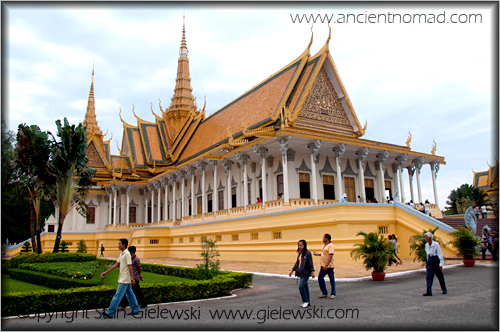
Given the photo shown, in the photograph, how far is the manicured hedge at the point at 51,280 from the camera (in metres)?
9.19

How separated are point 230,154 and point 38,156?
9450 mm

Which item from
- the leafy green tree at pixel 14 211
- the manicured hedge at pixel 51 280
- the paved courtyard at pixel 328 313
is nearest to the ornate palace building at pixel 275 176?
the leafy green tree at pixel 14 211

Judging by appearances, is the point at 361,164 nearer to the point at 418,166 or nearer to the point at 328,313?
the point at 418,166

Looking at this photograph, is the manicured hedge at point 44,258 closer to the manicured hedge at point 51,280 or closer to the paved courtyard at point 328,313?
the manicured hedge at point 51,280

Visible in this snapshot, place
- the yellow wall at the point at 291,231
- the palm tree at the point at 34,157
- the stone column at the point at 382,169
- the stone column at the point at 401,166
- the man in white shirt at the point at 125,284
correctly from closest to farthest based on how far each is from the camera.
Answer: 1. the man in white shirt at the point at 125,284
2. the yellow wall at the point at 291,231
3. the palm tree at the point at 34,157
4. the stone column at the point at 382,169
5. the stone column at the point at 401,166

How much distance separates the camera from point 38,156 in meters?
17.4

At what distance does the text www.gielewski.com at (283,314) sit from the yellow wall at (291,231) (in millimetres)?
7343

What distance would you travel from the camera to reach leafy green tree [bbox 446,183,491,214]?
40969 mm

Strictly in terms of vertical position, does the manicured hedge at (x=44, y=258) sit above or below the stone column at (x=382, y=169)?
below

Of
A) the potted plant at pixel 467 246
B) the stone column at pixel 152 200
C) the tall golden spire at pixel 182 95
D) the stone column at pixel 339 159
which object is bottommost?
the potted plant at pixel 467 246

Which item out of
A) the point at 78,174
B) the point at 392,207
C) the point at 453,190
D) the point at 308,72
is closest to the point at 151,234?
the point at 78,174

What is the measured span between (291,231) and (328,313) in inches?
397

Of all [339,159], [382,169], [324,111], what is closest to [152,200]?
[324,111]

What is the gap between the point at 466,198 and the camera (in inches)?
1681
